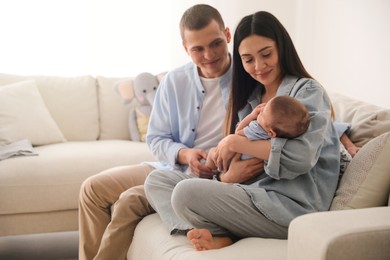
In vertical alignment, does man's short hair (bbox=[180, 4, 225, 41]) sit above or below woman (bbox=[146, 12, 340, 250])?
above

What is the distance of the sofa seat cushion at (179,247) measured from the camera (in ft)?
4.74

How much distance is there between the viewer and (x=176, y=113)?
225 centimetres

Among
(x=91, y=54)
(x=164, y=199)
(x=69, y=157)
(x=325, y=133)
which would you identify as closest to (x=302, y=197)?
(x=325, y=133)

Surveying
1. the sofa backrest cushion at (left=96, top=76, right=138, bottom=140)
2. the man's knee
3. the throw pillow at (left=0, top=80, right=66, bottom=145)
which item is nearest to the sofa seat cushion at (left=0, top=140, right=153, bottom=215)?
the throw pillow at (left=0, top=80, right=66, bottom=145)

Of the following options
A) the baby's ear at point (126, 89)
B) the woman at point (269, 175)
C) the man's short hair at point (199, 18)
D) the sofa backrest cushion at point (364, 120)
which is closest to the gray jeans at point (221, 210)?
the woman at point (269, 175)

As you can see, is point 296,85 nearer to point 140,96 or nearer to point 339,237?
point 339,237

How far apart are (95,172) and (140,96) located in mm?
695

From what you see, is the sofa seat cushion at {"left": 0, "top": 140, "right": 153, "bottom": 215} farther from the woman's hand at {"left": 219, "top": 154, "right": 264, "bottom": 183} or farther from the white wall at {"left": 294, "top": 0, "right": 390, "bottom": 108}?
the white wall at {"left": 294, "top": 0, "right": 390, "bottom": 108}

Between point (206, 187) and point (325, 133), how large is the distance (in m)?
0.39

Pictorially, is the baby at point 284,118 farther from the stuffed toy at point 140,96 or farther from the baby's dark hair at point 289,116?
the stuffed toy at point 140,96

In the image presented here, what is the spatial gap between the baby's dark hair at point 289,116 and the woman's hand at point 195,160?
445 millimetres

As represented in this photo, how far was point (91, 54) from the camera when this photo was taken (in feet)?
13.6

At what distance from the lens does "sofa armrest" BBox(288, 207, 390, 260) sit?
1143 millimetres

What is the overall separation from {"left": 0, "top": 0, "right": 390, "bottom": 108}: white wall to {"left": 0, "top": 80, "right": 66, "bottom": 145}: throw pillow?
Result: 0.75m
